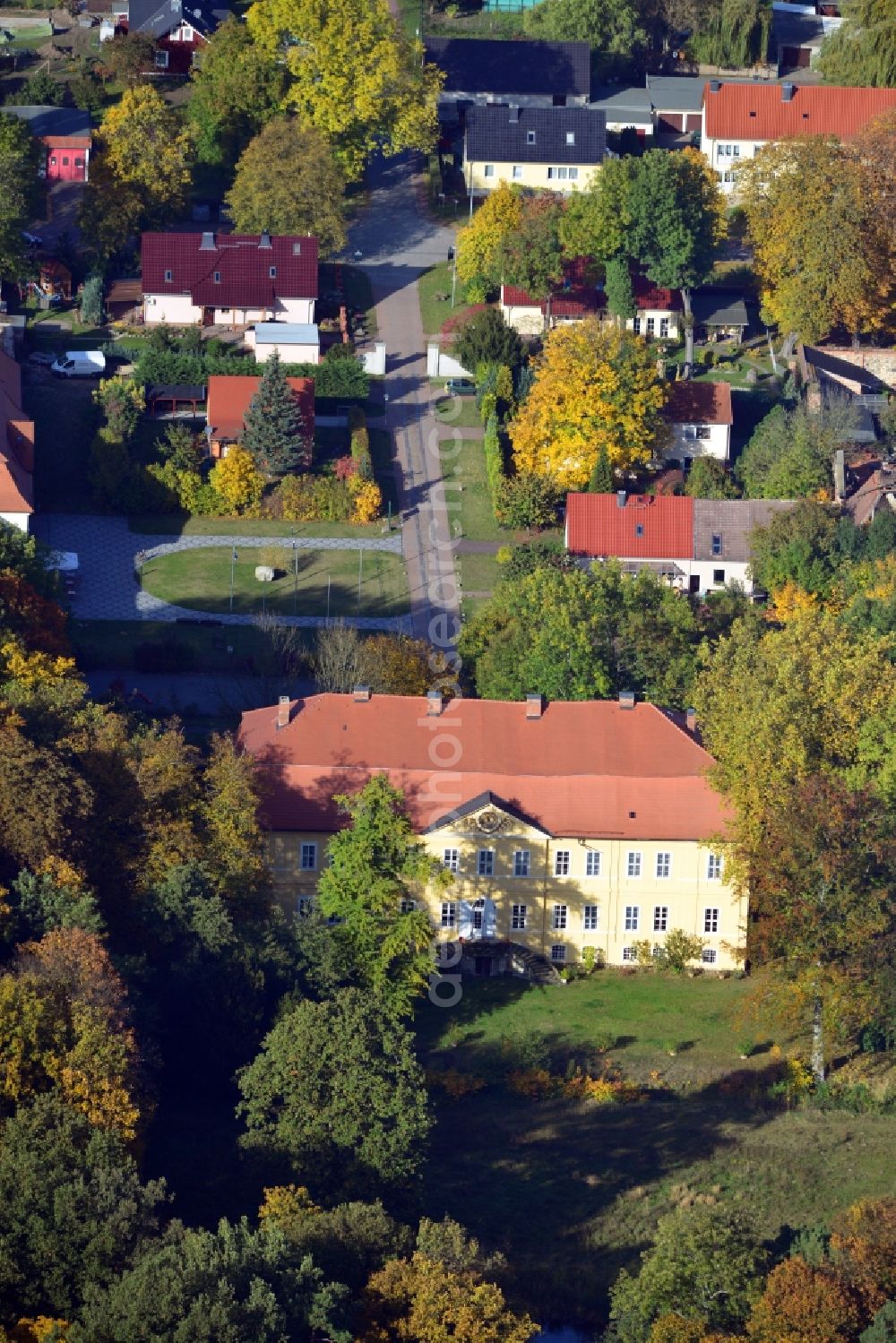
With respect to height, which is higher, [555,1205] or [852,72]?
[852,72]

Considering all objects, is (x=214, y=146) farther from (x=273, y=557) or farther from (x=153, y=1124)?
(x=153, y=1124)

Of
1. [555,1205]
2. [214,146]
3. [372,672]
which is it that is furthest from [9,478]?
[555,1205]

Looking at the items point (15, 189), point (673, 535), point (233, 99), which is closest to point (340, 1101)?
point (673, 535)

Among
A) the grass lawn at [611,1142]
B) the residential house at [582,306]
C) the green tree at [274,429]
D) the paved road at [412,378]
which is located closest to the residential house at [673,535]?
the paved road at [412,378]

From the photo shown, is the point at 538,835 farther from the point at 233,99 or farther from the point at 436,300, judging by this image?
the point at 233,99

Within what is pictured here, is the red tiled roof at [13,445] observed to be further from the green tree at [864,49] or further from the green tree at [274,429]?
the green tree at [864,49]

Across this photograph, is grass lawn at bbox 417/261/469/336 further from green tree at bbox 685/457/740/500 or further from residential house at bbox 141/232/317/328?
green tree at bbox 685/457/740/500

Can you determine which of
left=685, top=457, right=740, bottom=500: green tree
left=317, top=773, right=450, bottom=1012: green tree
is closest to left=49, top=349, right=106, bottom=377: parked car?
left=685, top=457, right=740, bottom=500: green tree
